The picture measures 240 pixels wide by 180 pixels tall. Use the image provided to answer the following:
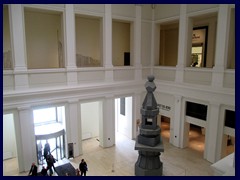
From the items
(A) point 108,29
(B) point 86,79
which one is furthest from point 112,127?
(A) point 108,29

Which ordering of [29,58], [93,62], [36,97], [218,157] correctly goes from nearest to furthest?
[36,97]
[218,157]
[29,58]
[93,62]

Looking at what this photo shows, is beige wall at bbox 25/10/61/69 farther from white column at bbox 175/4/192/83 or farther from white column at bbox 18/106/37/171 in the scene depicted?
white column at bbox 175/4/192/83

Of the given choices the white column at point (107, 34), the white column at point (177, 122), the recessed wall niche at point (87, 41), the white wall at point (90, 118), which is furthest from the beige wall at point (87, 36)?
the white column at point (177, 122)

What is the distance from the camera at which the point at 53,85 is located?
8.85m

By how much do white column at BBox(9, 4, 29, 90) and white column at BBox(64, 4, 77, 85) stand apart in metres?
1.68

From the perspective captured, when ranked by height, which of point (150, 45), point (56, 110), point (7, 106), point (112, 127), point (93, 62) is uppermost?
point (150, 45)

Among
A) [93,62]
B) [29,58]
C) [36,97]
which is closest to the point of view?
[36,97]

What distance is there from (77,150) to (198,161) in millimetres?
5734

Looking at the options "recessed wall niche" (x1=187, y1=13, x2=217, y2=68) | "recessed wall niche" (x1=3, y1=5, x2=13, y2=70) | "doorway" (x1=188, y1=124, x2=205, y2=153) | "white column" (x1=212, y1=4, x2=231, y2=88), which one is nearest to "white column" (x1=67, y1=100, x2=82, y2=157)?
"recessed wall niche" (x1=3, y1=5, x2=13, y2=70)

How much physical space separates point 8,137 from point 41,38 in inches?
193

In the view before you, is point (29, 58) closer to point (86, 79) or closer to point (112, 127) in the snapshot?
point (86, 79)

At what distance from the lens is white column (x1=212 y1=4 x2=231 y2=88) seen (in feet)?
26.5

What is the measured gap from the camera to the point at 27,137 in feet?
28.1

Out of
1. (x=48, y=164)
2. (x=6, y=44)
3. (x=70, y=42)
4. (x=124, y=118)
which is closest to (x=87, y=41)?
(x=70, y=42)
